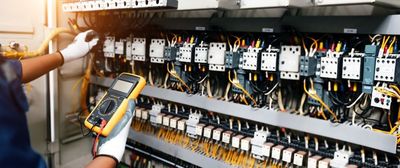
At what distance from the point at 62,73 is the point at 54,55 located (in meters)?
0.71

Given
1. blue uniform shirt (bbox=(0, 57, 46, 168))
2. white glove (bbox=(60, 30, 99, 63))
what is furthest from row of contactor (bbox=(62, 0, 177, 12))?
blue uniform shirt (bbox=(0, 57, 46, 168))

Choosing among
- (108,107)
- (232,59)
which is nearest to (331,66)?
(232,59)

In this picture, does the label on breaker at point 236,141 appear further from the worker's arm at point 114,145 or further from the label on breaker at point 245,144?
the worker's arm at point 114,145

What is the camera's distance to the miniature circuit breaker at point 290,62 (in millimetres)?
1578

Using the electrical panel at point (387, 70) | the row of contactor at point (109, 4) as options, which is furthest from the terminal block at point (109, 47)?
the electrical panel at point (387, 70)

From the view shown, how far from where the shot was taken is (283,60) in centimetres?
162

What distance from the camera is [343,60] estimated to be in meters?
1.45

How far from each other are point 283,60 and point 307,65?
0.42 ft

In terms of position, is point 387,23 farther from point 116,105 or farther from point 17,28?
point 17,28

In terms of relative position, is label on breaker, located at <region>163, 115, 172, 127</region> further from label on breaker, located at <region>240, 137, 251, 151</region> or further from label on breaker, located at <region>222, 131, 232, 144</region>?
label on breaker, located at <region>240, 137, 251, 151</region>

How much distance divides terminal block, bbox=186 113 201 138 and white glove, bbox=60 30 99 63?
2.89 ft

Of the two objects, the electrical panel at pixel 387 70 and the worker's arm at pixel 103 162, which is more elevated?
the electrical panel at pixel 387 70

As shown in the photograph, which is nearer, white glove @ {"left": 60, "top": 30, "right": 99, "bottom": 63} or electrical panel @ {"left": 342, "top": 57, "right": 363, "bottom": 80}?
electrical panel @ {"left": 342, "top": 57, "right": 363, "bottom": 80}

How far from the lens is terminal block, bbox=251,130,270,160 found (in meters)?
1.80
